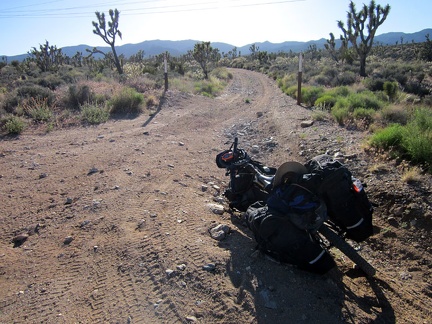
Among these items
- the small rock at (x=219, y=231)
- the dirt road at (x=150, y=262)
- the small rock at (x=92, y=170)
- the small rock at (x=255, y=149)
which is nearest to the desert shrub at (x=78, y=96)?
the dirt road at (x=150, y=262)

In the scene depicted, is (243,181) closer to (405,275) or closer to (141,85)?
(405,275)

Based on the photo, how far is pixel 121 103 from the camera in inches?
448

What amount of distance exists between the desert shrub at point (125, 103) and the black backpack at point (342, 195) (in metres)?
9.55

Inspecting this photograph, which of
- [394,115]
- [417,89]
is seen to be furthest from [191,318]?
[417,89]

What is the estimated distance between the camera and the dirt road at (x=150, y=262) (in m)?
2.64

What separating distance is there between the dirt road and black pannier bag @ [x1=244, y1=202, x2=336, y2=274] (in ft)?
0.87

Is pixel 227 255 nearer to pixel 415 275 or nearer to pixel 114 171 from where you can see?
pixel 415 275

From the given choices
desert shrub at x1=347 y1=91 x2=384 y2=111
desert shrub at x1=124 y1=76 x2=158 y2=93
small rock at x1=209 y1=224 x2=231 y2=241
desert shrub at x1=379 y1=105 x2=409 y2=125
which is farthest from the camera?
desert shrub at x1=124 y1=76 x2=158 y2=93

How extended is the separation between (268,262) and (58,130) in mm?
7778

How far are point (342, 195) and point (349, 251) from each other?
501 mm

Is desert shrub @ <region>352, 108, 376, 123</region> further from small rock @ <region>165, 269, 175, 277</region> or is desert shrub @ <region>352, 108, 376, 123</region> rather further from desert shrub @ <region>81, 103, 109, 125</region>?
desert shrub @ <region>81, 103, 109, 125</region>

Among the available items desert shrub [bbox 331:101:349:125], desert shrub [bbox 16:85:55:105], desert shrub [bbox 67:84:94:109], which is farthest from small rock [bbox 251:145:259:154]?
desert shrub [bbox 16:85:55:105]

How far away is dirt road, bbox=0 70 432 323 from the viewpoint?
104 inches

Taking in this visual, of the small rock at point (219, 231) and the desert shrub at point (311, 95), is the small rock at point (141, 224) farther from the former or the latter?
the desert shrub at point (311, 95)
